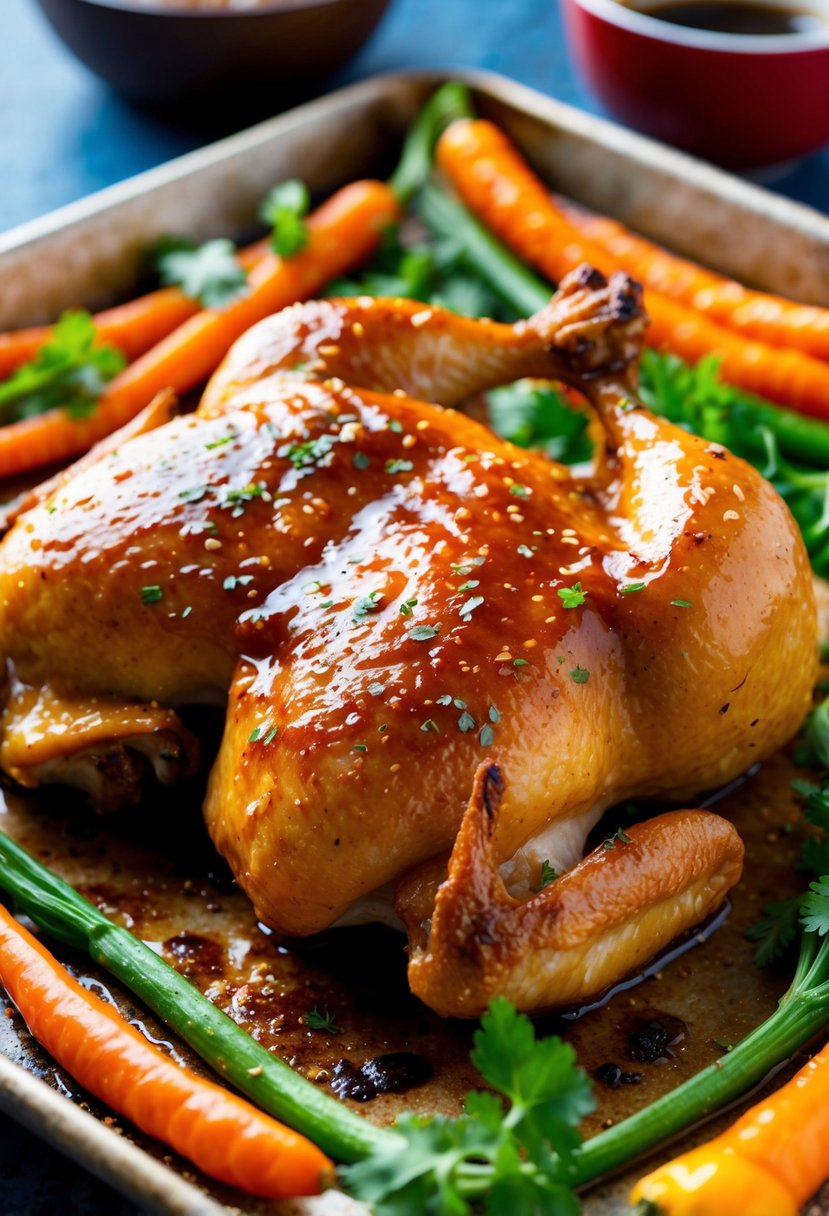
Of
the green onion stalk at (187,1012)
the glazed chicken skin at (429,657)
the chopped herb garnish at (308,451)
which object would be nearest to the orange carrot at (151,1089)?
the green onion stalk at (187,1012)

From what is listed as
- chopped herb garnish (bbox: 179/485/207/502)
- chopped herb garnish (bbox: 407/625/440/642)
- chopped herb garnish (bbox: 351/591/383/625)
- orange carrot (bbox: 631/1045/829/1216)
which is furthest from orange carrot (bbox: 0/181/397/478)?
orange carrot (bbox: 631/1045/829/1216)

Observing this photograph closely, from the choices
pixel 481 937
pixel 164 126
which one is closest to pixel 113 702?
pixel 481 937

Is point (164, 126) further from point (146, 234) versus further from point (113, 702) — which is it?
point (113, 702)

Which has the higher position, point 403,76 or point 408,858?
point 403,76

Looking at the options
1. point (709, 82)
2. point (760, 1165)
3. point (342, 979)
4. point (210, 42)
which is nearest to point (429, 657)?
point (342, 979)

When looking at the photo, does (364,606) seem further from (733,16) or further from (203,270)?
(733,16)

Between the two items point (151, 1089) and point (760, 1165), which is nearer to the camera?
point (760, 1165)

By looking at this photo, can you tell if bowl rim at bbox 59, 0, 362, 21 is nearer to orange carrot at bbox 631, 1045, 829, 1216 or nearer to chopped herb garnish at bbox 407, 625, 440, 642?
chopped herb garnish at bbox 407, 625, 440, 642

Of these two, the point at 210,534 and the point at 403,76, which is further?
the point at 403,76
